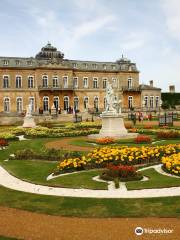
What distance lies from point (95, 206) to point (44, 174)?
5021 millimetres

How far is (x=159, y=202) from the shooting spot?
1073 centimetres

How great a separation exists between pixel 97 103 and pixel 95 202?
211ft

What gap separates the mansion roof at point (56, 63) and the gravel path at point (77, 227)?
59.2 meters

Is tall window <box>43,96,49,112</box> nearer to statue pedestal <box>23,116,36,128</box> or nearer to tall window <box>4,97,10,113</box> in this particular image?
tall window <box>4,97,10,113</box>

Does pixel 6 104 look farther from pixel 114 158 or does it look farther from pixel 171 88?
pixel 114 158

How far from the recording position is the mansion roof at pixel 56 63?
222ft

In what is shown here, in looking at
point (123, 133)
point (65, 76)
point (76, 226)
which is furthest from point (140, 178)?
point (65, 76)

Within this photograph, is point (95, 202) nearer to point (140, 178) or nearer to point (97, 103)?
point (140, 178)

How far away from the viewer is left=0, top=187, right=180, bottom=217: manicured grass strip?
32.3ft

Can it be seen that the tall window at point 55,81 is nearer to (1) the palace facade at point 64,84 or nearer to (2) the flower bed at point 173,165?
(1) the palace facade at point 64,84

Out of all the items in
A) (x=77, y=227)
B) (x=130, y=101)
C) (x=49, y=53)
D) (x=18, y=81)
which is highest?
(x=49, y=53)

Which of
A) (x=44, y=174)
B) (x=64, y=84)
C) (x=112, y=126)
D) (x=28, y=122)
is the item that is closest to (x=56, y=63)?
(x=64, y=84)

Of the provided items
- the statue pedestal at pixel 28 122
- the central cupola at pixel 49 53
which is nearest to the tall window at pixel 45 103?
the central cupola at pixel 49 53

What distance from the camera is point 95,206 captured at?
10.5 meters
